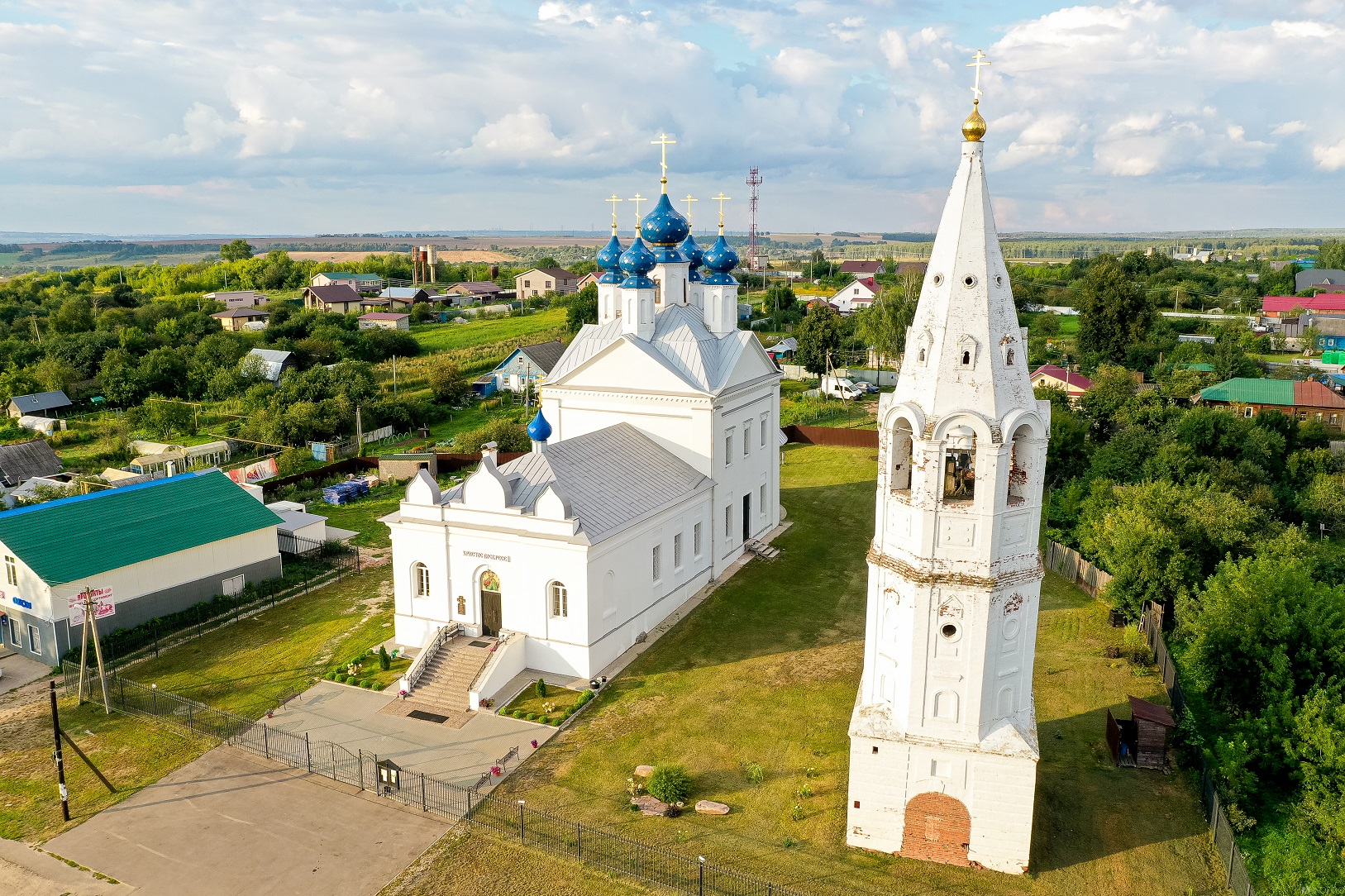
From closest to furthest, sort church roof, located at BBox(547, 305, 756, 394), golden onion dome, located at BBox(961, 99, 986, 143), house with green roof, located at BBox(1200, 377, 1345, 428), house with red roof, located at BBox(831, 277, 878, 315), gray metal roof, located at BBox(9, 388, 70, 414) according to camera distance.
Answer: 1. golden onion dome, located at BBox(961, 99, 986, 143)
2. church roof, located at BBox(547, 305, 756, 394)
3. house with green roof, located at BBox(1200, 377, 1345, 428)
4. gray metal roof, located at BBox(9, 388, 70, 414)
5. house with red roof, located at BBox(831, 277, 878, 315)

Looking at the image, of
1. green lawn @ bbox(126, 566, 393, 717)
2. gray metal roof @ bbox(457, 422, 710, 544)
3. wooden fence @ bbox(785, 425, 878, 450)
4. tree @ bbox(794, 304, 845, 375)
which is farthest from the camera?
tree @ bbox(794, 304, 845, 375)

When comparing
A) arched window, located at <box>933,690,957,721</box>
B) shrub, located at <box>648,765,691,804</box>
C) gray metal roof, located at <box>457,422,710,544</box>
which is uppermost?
gray metal roof, located at <box>457,422,710,544</box>

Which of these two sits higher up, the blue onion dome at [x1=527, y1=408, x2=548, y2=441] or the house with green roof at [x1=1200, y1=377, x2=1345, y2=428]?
the blue onion dome at [x1=527, y1=408, x2=548, y2=441]

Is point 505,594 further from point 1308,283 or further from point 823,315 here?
point 1308,283

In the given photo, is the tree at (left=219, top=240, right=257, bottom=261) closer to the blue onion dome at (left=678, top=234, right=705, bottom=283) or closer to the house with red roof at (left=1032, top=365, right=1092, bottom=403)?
the house with red roof at (left=1032, top=365, right=1092, bottom=403)

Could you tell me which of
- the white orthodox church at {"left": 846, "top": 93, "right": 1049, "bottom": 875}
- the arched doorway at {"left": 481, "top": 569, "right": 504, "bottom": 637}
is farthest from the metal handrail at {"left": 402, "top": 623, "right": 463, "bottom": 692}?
the white orthodox church at {"left": 846, "top": 93, "right": 1049, "bottom": 875}

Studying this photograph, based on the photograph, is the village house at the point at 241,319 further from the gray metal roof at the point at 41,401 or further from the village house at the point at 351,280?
the gray metal roof at the point at 41,401
